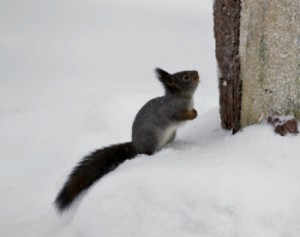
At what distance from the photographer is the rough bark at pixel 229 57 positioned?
303 cm

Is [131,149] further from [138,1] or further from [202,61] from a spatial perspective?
[138,1]

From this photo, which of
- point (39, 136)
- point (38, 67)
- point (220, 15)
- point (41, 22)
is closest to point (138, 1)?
point (41, 22)

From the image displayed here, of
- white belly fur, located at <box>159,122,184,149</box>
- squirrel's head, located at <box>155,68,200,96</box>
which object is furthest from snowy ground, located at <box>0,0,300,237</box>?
squirrel's head, located at <box>155,68,200,96</box>

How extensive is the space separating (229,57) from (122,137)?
7.21 feet

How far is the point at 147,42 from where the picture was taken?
8.43m

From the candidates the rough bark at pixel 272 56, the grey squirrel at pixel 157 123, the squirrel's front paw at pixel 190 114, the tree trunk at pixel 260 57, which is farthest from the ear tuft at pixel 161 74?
the rough bark at pixel 272 56

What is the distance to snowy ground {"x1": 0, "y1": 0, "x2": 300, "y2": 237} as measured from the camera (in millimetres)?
2422

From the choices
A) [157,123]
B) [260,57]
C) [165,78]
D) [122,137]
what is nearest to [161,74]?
[165,78]

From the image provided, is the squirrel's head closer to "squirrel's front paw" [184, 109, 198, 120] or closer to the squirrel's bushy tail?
"squirrel's front paw" [184, 109, 198, 120]

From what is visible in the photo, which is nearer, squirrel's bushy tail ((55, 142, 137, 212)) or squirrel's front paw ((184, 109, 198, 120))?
squirrel's bushy tail ((55, 142, 137, 212))

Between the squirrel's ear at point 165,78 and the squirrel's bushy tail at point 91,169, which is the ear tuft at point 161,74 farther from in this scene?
the squirrel's bushy tail at point 91,169

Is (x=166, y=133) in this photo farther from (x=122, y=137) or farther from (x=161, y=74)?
(x=122, y=137)

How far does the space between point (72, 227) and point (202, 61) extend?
15.3 feet

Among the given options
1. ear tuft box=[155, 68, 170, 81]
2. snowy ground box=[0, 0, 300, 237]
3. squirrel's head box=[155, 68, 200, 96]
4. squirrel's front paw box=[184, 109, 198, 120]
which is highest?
ear tuft box=[155, 68, 170, 81]
